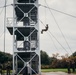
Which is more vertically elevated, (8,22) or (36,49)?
(8,22)

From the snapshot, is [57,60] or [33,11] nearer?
[33,11]

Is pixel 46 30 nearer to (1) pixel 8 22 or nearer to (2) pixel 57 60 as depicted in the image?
(1) pixel 8 22

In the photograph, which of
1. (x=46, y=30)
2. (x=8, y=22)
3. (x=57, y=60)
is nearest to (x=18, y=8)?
(x=8, y=22)

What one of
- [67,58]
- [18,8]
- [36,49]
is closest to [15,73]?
[36,49]

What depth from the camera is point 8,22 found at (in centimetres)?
3122

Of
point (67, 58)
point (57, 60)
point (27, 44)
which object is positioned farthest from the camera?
point (57, 60)

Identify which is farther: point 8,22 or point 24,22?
point 24,22

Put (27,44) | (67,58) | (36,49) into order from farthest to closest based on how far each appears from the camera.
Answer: (67,58) → (27,44) → (36,49)

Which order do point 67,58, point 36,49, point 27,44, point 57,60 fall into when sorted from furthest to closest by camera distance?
point 57,60
point 67,58
point 27,44
point 36,49

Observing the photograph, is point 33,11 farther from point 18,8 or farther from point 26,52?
point 26,52

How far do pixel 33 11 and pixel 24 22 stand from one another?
5.45ft

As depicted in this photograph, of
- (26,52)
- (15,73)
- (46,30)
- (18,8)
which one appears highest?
(18,8)

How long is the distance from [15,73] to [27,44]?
352cm

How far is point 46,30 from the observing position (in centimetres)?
3198
